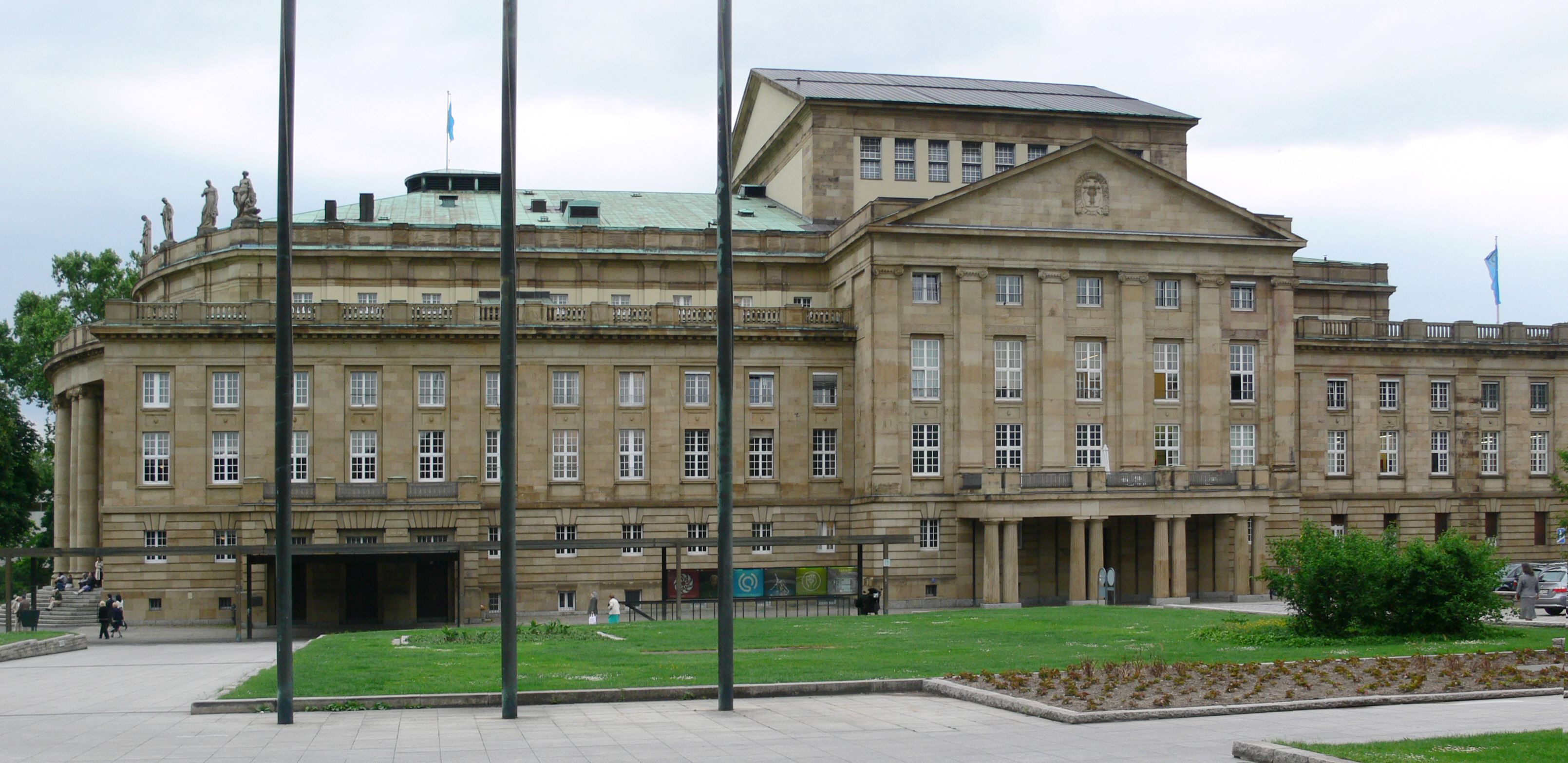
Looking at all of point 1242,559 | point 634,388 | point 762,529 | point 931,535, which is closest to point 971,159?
point 931,535

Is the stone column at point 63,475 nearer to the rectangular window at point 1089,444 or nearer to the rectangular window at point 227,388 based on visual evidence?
Result: the rectangular window at point 227,388

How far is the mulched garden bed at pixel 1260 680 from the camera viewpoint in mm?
25297

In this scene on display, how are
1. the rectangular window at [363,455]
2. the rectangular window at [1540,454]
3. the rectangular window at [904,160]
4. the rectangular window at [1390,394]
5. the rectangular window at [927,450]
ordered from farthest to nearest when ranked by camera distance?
the rectangular window at [1540,454] < the rectangular window at [1390,394] < the rectangular window at [904,160] < the rectangular window at [927,450] < the rectangular window at [363,455]

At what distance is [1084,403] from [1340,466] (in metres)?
19.1

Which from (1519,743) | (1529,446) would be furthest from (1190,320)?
(1519,743)

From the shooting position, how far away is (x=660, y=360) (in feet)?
242

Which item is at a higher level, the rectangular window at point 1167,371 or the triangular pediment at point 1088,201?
the triangular pediment at point 1088,201

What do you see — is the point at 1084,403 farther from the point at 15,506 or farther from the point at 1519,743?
the point at 15,506

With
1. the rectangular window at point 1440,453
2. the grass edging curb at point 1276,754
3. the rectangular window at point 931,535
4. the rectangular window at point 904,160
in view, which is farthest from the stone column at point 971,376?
the grass edging curb at point 1276,754

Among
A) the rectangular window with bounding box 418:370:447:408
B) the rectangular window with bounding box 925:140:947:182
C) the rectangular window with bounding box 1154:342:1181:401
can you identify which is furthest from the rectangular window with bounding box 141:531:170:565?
the rectangular window with bounding box 1154:342:1181:401

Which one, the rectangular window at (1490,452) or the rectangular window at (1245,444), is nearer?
the rectangular window at (1245,444)

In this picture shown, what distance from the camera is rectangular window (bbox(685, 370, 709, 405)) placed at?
74.5m

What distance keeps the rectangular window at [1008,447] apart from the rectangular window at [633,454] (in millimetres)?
17121

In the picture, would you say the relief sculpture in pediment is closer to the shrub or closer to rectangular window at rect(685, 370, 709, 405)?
rectangular window at rect(685, 370, 709, 405)
